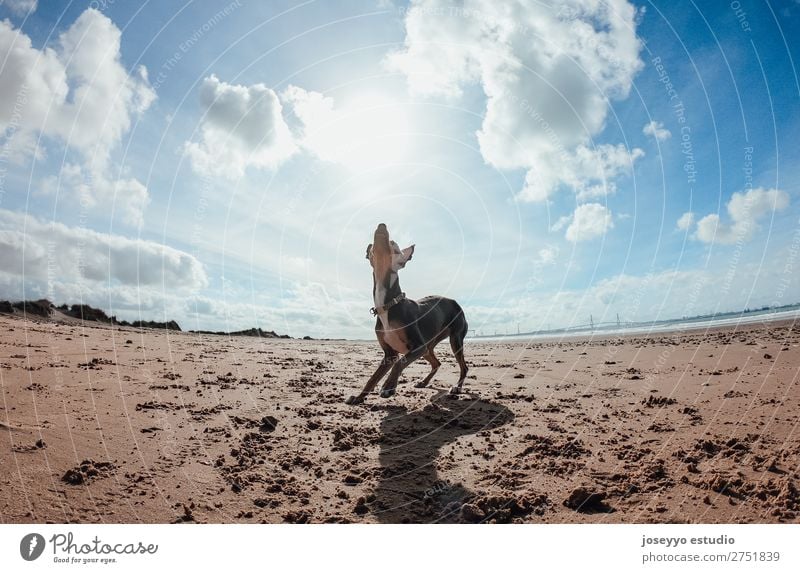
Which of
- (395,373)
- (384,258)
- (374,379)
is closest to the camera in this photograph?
(395,373)

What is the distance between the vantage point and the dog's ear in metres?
6.94

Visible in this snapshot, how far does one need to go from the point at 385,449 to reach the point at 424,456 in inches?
22.1

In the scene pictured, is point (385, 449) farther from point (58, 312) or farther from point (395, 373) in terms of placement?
point (58, 312)

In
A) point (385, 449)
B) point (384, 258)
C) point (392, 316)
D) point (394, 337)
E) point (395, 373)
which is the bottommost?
point (385, 449)

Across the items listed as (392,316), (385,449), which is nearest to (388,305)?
(392,316)

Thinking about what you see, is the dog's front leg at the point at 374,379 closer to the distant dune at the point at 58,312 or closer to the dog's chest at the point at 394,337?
the dog's chest at the point at 394,337

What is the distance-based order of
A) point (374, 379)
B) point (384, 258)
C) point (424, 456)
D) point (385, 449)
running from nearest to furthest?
point (424, 456)
point (385, 449)
point (384, 258)
point (374, 379)

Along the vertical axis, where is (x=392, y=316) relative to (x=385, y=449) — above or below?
above

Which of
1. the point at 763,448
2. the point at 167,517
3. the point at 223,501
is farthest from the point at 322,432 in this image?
the point at 763,448

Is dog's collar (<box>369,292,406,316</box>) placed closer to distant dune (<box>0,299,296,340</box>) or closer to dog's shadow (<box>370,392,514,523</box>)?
dog's shadow (<box>370,392,514,523</box>)

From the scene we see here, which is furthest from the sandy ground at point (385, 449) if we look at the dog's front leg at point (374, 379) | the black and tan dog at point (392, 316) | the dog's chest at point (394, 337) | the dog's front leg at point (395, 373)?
the dog's chest at point (394, 337)

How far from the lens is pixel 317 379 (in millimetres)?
9516

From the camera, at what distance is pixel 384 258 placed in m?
6.78

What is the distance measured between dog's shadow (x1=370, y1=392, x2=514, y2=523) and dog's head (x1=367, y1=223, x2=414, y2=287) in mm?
2366
